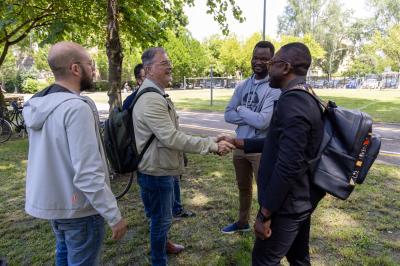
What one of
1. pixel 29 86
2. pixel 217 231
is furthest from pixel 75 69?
pixel 29 86

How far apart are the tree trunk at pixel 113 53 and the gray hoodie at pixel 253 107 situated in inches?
111

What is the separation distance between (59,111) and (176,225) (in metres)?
2.73

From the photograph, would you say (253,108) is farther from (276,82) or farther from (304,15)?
(304,15)

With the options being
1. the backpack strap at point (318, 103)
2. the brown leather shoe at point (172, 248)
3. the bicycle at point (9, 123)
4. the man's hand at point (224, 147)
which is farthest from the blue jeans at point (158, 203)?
the bicycle at point (9, 123)

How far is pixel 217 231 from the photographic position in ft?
13.4

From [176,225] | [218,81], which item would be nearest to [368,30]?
[218,81]

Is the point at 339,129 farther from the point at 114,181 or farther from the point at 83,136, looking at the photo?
the point at 114,181

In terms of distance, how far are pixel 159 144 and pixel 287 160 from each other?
1109 millimetres

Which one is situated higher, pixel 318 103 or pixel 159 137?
pixel 318 103

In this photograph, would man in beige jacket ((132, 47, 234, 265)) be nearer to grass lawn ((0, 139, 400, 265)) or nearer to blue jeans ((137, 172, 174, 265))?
blue jeans ((137, 172, 174, 265))

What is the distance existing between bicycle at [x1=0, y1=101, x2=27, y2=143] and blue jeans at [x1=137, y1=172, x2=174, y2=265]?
27.7 feet

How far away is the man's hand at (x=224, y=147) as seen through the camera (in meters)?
2.97

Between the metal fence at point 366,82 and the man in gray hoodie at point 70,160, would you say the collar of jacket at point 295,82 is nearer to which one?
the man in gray hoodie at point 70,160

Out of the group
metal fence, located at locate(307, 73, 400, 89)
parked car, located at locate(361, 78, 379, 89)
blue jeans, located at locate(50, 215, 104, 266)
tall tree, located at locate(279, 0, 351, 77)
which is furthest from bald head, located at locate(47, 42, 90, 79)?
tall tree, located at locate(279, 0, 351, 77)
